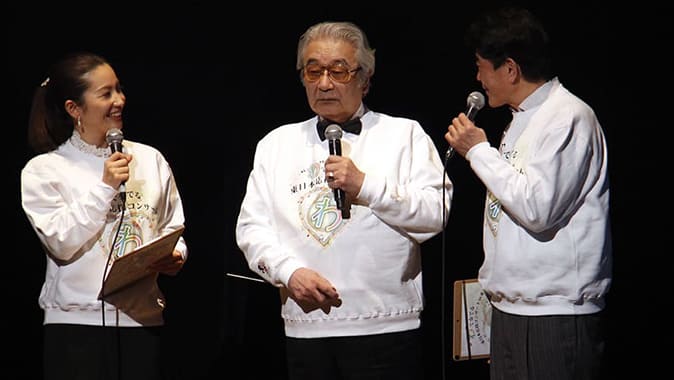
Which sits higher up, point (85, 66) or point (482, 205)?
point (85, 66)

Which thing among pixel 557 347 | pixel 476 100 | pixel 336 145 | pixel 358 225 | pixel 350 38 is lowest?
pixel 557 347

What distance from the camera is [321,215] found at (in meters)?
2.62

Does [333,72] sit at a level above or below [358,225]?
above

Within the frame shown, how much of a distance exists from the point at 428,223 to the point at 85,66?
1.28m

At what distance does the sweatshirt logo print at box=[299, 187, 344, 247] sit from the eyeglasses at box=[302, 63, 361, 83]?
13.2 inches

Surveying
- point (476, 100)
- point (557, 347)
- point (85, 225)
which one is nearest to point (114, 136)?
point (85, 225)

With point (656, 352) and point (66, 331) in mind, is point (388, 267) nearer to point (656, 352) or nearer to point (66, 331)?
point (66, 331)

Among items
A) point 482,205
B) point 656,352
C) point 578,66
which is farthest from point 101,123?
point 656,352

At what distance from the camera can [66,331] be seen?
2.85 metres

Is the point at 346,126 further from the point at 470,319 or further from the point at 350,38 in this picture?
the point at 470,319

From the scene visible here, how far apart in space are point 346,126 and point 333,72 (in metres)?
0.17

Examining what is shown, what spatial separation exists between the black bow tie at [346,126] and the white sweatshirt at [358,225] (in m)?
0.02

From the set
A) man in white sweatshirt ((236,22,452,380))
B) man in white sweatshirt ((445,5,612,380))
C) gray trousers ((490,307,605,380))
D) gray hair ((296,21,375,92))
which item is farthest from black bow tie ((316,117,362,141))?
gray trousers ((490,307,605,380))

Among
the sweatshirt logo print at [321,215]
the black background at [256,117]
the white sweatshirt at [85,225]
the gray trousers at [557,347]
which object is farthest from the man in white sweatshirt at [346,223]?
the black background at [256,117]
